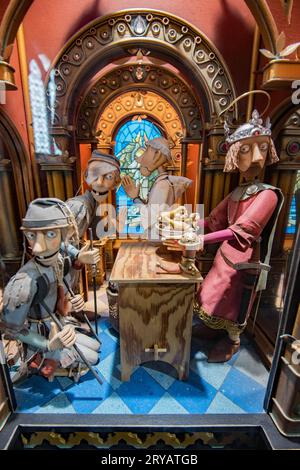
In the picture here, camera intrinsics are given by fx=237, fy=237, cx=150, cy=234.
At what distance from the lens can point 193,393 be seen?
1.36 meters

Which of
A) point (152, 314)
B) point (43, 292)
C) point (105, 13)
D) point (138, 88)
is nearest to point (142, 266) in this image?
point (152, 314)

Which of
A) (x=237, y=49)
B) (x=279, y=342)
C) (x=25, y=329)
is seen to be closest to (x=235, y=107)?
(x=237, y=49)

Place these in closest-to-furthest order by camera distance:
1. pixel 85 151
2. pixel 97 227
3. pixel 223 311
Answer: pixel 223 311 → pixel 97 227 → pixel 85 151

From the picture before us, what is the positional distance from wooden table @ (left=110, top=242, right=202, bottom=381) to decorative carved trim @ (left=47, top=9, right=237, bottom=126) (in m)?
1.21

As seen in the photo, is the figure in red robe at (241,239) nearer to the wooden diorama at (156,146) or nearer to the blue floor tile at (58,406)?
the wooden diorama at (156,146)

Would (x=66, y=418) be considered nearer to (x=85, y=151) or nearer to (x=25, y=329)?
(x=25, y=329)

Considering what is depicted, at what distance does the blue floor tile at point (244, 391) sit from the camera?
4.20 feet

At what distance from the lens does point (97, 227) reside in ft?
6.48

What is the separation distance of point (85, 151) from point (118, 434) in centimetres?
220

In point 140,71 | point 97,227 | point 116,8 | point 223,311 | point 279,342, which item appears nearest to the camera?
point 279,342

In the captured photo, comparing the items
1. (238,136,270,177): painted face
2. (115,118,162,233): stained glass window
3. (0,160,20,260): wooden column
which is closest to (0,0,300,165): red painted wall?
(0,160,20,260): wooden column

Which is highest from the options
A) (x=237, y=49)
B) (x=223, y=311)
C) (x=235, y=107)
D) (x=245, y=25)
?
(x=245, y=25)

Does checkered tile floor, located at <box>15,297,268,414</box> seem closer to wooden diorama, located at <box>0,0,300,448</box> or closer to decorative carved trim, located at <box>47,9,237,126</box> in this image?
wooden diorama, located at <box>0,0,300,448</box>

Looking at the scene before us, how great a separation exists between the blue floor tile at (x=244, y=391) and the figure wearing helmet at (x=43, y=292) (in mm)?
933
